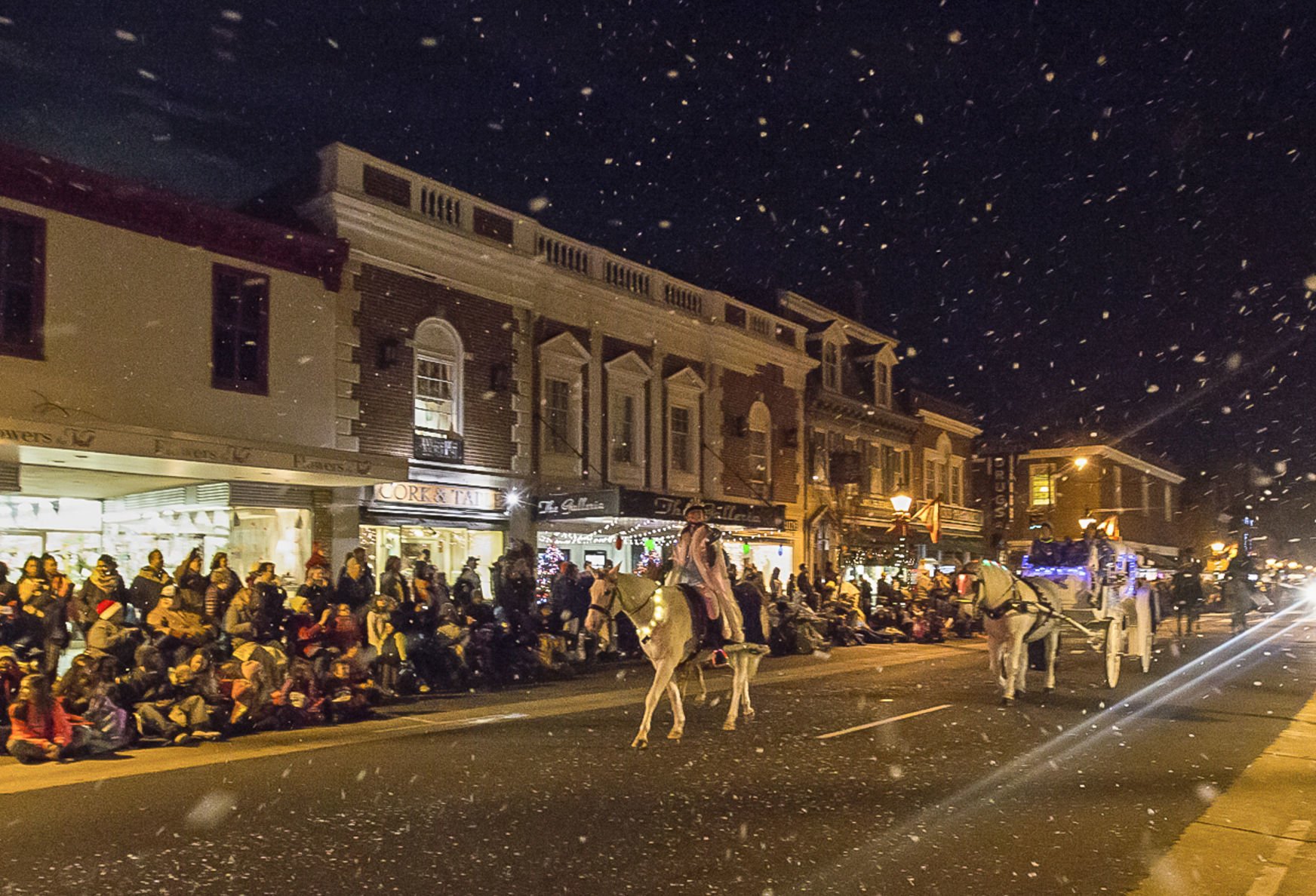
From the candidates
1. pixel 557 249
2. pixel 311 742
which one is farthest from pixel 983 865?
pixel 557 249

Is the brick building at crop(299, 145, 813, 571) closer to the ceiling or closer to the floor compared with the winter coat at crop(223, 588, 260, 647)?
closer to the ceiling

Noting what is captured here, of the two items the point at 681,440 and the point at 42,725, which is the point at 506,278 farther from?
the point at 42,725

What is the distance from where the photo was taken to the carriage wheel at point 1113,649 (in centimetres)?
1645

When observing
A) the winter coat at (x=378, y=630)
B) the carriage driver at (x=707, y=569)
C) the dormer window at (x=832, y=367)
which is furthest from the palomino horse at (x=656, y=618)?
the dormer window at (x=832, y=367)

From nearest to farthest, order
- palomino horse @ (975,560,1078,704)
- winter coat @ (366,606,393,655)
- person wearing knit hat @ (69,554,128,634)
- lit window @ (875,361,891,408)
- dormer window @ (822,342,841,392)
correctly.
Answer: person wearing knit hat @ (69,554,128,634) < palomino horse @ (975,560,1078,704) < winter coat @ (366,606,393,655) < dormer window @ (822,342,841,392) < lit window @ (875,361,891,408)

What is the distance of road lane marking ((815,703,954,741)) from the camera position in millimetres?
11820

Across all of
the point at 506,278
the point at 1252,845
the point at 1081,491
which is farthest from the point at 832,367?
the point at 1081,491

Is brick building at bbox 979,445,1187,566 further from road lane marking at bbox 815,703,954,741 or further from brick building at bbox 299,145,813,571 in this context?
road lane marking at bbox 815,703,954,741

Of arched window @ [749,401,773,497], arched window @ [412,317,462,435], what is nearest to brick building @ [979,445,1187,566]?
arched window @ [749,401,773,497]

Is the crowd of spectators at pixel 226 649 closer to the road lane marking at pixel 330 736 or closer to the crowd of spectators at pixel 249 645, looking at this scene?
the crowd of spectators at pixel 249 645

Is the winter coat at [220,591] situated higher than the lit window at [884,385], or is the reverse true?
the lit window at [884,385]

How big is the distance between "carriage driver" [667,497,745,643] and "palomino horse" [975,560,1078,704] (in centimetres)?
394

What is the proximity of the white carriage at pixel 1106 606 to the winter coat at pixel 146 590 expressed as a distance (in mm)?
12223

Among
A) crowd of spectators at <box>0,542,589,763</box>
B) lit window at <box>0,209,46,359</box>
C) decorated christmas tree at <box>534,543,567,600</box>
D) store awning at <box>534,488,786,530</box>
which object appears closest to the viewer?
crowd of spectators at <box>0,542,589,763</box>
